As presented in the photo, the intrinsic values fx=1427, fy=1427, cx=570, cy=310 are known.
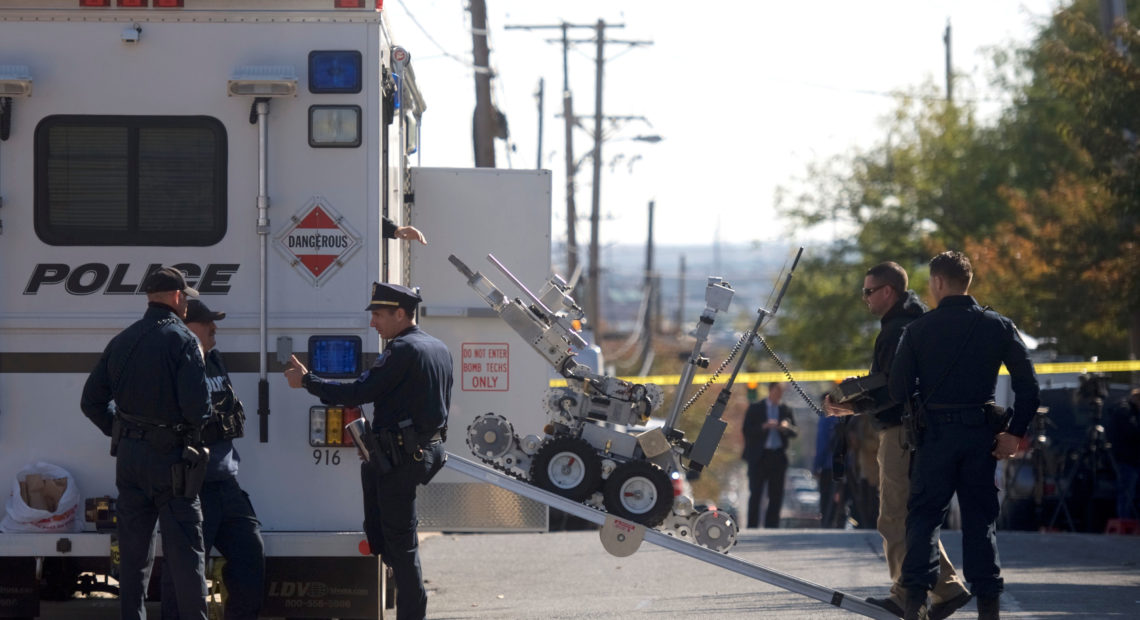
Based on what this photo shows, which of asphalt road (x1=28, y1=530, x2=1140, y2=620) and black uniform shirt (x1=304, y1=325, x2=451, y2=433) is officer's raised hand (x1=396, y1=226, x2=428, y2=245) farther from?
asphalt road (x1=28, y1=530, x2=1140, y2=620)

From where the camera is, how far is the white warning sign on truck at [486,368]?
799cm

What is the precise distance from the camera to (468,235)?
8.01m

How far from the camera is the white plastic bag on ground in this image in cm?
645

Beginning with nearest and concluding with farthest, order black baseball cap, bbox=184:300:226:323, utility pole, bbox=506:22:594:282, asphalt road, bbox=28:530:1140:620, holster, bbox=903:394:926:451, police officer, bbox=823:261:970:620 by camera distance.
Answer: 1. black baseball cap, bbox=184:300:226:323
2. holster, bbox=903:394:926:451
3. police officer, bbox=823:261:970:620
4. asphalt road, bbox=28:530:1140:620
5. utility pole, bbox=506:22:594:282

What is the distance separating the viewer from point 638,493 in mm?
6832

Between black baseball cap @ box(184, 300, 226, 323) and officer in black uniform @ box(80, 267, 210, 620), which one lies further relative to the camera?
black baseball cap @ box(184, 300, 226, 323)

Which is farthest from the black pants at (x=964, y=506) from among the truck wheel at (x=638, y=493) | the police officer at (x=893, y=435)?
the truck wheel at (x=638, y=493)

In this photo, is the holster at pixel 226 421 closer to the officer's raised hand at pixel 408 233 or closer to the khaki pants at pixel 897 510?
the officer's raised hand at pixel 408 233

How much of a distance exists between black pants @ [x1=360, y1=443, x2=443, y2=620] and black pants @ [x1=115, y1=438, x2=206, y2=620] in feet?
2.54

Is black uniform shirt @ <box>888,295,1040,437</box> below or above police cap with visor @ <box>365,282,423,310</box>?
below

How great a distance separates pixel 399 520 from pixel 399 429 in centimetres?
42

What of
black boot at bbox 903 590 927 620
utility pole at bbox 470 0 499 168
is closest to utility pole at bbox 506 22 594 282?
utility pole at bbox 470 0 499 168

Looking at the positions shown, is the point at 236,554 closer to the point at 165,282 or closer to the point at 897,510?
the point at 165,282

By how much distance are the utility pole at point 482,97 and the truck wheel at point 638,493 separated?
10.8 metres
